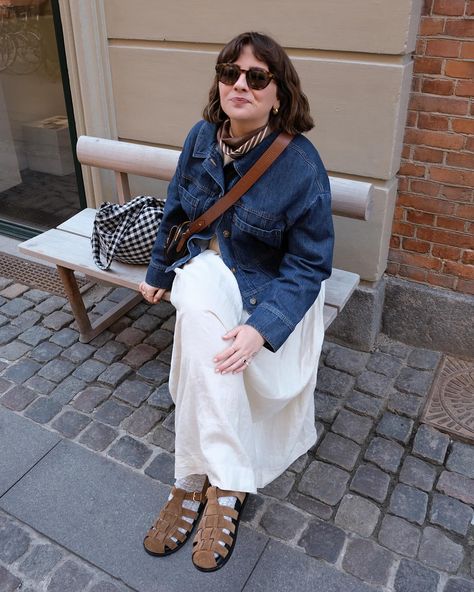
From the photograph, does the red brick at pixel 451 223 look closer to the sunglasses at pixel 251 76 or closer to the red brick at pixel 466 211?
the red brick at pixel 466 211

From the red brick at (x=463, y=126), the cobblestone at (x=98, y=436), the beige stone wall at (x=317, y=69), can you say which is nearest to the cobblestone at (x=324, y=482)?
the cobblestone at (x=98, y=436)

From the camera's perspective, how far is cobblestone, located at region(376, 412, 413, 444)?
2.80 m

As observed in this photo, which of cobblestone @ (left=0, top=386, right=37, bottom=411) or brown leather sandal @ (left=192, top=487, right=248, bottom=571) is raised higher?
brown leather sandal @ (left=192, top=487, right=248, bottom=571)

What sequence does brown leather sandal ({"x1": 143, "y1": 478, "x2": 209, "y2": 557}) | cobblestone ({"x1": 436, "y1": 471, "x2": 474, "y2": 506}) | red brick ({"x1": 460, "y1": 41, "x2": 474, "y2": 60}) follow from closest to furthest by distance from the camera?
brown leather sandal ({"x1": 143, "y1": 478, "x2": 209, "y2": 557}) < cobblestone ({"x1": 436, "y1": 471, "x2": 474, "y2": 506}) < red brick ({"x1": 460, "y1": 41, "x2": 474, "y2": 60})

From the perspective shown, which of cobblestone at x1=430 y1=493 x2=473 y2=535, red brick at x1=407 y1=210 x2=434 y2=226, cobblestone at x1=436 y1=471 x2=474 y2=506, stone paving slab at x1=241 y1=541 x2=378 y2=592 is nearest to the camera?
stone paving slab at x1=241 y1=541 x2=378 y2=592

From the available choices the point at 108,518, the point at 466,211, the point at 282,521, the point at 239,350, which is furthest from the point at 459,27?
the point at 108,518

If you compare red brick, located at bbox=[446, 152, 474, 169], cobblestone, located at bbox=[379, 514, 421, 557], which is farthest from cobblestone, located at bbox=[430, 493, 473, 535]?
red brick, located at bbox=[446, 152, 474, 169]

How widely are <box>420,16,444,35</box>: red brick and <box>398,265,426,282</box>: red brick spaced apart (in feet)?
3.94

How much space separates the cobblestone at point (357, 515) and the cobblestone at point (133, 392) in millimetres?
1139

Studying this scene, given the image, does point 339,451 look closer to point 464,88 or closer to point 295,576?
point 295,576

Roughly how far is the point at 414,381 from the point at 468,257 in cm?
71

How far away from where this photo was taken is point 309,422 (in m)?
2.58

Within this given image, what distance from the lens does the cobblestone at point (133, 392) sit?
304 centimetres

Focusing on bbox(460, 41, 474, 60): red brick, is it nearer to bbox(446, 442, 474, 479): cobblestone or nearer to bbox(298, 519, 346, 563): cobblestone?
bbox(446, 442, 474, 479): cobblestone
